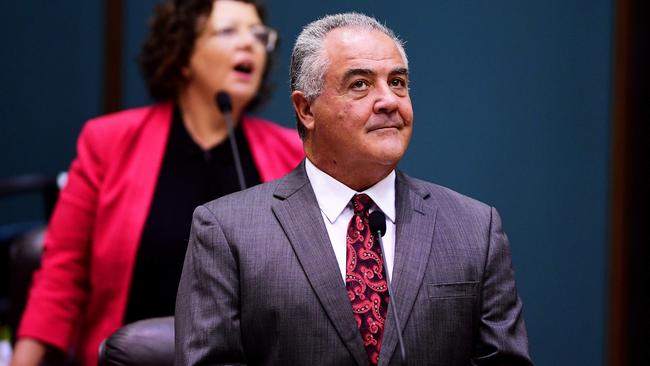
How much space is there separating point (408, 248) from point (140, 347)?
0.52m

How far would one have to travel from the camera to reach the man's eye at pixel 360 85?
1.36 metres

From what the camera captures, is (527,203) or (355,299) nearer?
(355,299)

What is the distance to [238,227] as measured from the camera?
1.37 metres

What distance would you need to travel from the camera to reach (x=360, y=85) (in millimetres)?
1360

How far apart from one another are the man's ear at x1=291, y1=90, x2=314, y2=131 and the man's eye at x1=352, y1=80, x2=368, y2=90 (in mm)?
92

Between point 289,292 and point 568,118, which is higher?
point 568,118

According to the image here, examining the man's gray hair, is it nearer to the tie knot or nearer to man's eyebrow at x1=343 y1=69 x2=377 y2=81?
man's eyebrow at x1=343 y1=69 x2=377 y2=81

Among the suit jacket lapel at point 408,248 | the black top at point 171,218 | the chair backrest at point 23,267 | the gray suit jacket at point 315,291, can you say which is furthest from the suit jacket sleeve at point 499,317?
the chair backrest at point 23,267

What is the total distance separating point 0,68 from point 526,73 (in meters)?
2.12

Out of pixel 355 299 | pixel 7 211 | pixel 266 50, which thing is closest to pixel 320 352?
pixel 355 299

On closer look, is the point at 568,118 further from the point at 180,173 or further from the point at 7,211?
the point at 7,211

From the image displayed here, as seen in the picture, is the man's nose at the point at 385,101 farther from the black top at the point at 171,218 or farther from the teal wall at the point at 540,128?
the teal wall at the point at 540,128

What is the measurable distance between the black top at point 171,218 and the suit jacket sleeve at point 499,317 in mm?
823

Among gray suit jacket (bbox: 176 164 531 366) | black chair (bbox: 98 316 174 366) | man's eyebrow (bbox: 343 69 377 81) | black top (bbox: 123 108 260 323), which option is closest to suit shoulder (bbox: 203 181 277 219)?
gray suit jacket (bbox: 176 164 531 366)
